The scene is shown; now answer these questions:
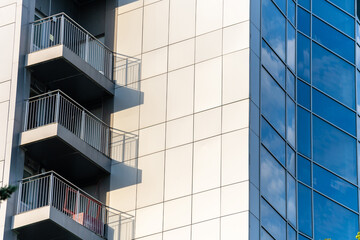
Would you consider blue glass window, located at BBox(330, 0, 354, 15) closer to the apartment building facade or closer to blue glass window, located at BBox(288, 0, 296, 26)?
blue glass window, located at BBox(288, 0, 296, 26)

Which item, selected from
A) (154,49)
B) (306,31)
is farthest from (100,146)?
(306,31)

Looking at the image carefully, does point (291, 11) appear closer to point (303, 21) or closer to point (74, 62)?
point (303, 21)

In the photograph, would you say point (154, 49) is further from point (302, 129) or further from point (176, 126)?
point (302, 129)

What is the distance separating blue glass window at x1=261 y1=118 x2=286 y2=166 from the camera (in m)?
35.3

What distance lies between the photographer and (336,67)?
41.7m

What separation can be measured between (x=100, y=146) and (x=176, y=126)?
122 inches

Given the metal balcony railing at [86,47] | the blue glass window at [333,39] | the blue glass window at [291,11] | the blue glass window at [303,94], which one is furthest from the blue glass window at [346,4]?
the metal balcony railing at [86,47]

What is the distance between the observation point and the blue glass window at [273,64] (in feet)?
120

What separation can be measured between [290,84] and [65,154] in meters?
8.74

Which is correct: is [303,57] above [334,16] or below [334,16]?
below

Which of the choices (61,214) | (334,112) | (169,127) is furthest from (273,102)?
(61,214)

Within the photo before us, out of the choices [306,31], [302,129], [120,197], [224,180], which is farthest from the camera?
[306,31]

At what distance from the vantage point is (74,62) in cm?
3634

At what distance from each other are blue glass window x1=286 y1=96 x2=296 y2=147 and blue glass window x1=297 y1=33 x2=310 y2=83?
205 cm
